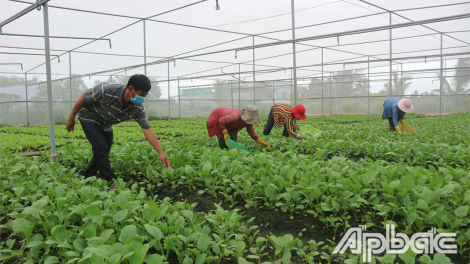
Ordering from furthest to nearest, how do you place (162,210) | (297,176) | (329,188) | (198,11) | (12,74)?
1. (12,74)
2. (198,11)
3. (297,176)
4. (329,188)
5. (162,210)

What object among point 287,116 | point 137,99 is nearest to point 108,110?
point 137,99

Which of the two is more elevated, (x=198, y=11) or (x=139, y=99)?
(x=198, y=11)

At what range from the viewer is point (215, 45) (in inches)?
599

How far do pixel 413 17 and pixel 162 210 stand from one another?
13701 millimetres

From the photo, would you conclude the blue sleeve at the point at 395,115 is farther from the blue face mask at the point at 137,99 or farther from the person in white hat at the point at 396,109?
the blue face mask at the point at 137,99

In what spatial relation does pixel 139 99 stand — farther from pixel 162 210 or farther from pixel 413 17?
pixel 413 17

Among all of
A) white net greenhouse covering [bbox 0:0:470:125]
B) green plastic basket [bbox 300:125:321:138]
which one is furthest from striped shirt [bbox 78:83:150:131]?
white net greenhouse covering [bbox 0:0:470:125]

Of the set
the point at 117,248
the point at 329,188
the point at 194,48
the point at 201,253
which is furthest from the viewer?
the point at 194,48

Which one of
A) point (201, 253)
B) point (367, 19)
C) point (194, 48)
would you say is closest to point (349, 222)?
point (201, 253)

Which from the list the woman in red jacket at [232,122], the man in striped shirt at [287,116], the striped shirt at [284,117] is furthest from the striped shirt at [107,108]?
the striped shirt at [284,117]

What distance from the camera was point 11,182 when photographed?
10.00 feet

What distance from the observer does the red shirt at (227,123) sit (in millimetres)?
5031

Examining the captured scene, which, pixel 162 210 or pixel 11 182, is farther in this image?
pixel 11 182

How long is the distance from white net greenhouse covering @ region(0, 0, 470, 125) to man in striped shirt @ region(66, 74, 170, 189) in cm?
500
